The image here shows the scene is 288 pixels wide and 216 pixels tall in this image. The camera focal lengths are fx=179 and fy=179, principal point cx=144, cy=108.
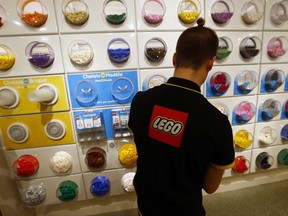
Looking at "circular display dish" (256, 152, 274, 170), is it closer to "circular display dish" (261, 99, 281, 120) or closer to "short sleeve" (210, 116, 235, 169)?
"circular display dish" (261, 99, 281, 120)

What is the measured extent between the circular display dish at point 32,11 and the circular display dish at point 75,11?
0.14m

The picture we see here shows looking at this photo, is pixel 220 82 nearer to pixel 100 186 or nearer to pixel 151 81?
pixel 151 81

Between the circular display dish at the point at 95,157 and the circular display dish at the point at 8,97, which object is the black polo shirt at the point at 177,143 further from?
the circular display dish at the point at 8,97

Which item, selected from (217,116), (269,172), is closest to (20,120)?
(217,116)

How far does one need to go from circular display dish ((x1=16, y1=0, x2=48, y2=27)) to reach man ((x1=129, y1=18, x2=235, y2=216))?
3.12ft

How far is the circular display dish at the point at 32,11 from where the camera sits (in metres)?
1.21

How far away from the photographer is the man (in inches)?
28.8

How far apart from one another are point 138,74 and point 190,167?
88 centimetres

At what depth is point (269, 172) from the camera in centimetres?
205

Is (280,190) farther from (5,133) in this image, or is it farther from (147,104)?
(5,133)

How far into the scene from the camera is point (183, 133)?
73 centimetres

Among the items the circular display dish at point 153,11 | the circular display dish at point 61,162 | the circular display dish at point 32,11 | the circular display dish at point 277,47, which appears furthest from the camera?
the circular display dish at point 277,47

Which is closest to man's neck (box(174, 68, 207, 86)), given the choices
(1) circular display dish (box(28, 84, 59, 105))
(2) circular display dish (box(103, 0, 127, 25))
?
(2) circular display dish (box(103, 0, 127, 25))

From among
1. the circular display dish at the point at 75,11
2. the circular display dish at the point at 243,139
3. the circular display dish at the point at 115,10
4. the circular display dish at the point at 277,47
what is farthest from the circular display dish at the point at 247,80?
the circular display dish at the point at 75,11
